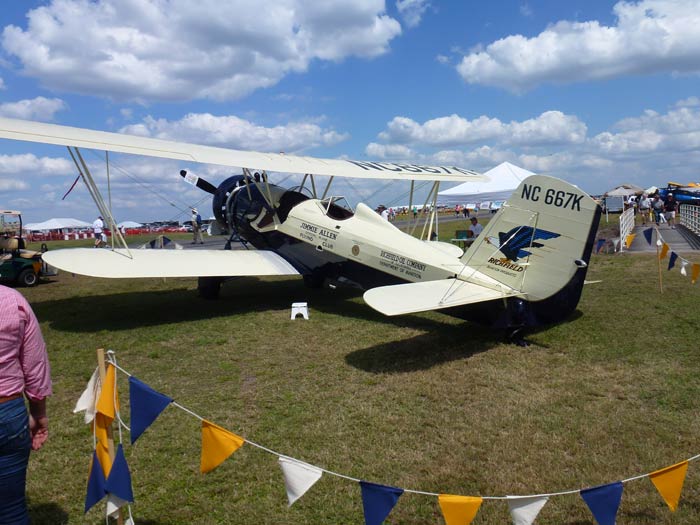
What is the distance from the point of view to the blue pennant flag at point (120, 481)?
2.50 meters

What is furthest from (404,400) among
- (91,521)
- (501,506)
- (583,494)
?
(91,521)

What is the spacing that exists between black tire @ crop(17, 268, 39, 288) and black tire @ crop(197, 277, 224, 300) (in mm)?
5614

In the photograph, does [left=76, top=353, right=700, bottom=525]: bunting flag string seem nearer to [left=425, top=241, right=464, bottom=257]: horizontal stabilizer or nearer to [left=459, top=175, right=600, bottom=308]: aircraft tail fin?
[left=459, top=175, right=600, bottom=308]: aircraft tail fin

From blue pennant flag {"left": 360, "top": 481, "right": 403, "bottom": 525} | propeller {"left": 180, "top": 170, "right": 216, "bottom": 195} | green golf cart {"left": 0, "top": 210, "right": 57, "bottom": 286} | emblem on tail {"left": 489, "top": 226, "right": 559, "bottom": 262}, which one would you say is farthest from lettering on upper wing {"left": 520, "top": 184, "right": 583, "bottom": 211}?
green golf cart {"left": 0, "top": 210, "right": 57, "bottom": 286}

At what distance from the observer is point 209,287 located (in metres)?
9.72

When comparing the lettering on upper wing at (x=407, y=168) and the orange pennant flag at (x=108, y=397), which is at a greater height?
the lettering on upper wing at (x=407, y=168)

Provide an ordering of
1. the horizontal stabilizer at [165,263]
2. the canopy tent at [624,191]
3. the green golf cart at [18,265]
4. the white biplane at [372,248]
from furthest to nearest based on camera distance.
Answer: the canopy tent at [624,191] < the green golf cart at [18,265] < the horizontal stabilizer at [165,263] < the white biplane at [372,248]

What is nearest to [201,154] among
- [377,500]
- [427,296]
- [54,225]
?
[427,296]

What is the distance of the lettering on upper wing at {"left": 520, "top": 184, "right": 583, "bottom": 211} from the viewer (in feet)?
17.8

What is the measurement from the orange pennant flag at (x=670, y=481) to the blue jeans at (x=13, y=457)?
10.3 ft

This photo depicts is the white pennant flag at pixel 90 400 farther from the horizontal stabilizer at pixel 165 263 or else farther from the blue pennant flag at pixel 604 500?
the horizontal stabilizer at pixel 165 263

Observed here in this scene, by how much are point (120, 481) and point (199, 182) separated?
1136 centimetres

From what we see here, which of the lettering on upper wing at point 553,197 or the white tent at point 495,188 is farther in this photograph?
the white tent at point 495,188

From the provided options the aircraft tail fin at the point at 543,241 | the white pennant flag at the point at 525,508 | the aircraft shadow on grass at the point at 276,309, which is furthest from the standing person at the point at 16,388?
the aircraft tail fin at the point at 543,241
